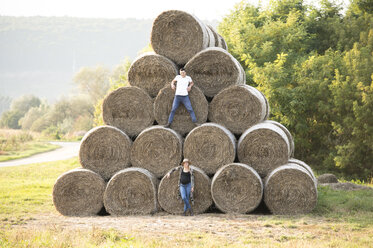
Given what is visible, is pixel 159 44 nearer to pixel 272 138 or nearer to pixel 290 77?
pixel 272 138

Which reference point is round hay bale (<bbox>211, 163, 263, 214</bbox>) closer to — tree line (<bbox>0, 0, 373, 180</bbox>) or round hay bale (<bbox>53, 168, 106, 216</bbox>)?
round hay bale (<bbox>53, 168, 106, 216</bbox>)

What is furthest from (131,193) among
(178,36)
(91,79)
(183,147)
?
(91,79)

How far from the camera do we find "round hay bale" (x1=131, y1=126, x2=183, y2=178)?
10.7 meters

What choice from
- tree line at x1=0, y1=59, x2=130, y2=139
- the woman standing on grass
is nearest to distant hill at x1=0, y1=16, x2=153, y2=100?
tree line at x1=0, y1=59, x2=130, y2=139

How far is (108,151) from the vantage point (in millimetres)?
10898

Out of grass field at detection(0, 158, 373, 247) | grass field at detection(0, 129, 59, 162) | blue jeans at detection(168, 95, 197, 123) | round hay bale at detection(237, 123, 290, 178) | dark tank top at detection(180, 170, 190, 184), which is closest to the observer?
grass field at detection(0, 158, 373, 247)

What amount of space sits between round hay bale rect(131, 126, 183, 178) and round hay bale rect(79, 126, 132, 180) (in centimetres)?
32

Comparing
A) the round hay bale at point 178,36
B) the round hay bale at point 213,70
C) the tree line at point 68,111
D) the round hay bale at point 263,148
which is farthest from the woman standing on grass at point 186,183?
the tree line at point 68,111

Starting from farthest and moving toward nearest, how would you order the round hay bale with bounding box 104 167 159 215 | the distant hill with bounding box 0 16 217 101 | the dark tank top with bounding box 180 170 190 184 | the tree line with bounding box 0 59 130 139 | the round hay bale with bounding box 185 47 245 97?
the distant hill with bounding box 0 16 217 101 < the tree line with bounding box 0 59 130 139 < the round hay bale with bounding box 185 47 245 97 < the round hay bale with bounding box 104 167 159 215 < the dark tank top with bounding box 180 170 190 184

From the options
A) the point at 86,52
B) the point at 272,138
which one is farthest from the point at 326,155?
the point at 86,52

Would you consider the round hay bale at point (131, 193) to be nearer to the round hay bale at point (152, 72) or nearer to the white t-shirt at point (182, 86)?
the white t-shirt at point (182, 86)

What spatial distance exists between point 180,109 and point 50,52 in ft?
530

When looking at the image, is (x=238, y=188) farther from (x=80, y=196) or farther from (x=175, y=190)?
(x=80, y=196)

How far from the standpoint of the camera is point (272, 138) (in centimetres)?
1070
